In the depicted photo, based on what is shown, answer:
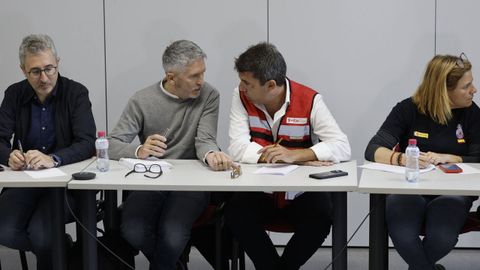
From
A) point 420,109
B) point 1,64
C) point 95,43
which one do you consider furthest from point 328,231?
point 1,64

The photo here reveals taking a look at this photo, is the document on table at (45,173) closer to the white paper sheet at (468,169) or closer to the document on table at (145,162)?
the document on table at (145,162)

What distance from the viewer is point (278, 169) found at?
3.07 meters

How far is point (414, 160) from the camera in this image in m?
2.91

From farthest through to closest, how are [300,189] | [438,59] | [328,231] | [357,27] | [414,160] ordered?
[357,27] < [438,59] < [328,231] < [414,160] < [300,189]

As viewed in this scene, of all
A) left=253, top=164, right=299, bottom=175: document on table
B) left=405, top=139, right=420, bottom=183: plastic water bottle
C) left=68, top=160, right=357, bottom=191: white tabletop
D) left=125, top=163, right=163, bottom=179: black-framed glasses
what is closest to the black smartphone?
left=68, top=160, right=357, bottom=191: white tabletop

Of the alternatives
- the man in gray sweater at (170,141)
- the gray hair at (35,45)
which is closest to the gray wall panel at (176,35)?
the man in gray sweater at (170,141)

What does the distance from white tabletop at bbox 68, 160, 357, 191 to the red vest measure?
0.91ft

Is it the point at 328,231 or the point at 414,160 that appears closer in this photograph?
the point at 414,160

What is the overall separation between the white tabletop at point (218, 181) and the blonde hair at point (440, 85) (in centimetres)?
58

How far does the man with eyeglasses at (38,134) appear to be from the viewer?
125 inches

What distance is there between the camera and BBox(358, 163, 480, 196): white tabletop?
2.66 meters

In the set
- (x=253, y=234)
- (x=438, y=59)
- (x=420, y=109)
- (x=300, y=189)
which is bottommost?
(x=253, y=234)

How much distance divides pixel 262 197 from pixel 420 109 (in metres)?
0.92

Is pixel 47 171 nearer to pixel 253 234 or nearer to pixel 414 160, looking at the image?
pixel 253 234
